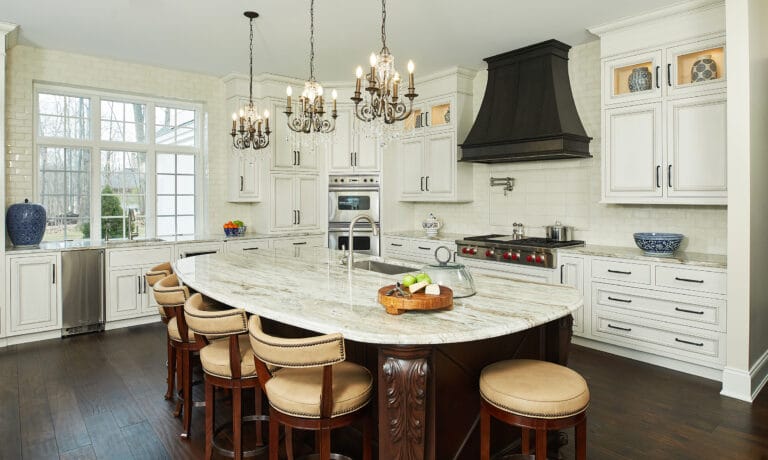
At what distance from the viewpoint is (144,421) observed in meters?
3.00

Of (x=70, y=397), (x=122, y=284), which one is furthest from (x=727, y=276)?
(x=122, y=284)

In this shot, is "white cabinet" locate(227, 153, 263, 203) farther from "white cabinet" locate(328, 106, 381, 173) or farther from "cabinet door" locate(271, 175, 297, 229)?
"white cabinet" locate(328, 106, 381, 173)

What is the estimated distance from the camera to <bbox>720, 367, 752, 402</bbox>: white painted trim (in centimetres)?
333

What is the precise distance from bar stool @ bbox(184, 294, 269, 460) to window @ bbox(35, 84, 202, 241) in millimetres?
3852

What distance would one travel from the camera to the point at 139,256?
17.1 ft

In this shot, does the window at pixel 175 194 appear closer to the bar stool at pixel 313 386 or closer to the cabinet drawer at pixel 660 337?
the bar stool at pixel 313 386

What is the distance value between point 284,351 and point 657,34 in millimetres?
4114

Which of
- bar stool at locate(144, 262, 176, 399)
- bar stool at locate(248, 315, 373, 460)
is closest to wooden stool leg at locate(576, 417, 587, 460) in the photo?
bar stool at locate(248, 315, 373, 460)

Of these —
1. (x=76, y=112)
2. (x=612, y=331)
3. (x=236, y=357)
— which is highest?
(x=76, y=112)

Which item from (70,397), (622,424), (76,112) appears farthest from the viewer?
(76,112)

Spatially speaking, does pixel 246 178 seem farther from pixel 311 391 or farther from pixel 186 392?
pixel 311 391

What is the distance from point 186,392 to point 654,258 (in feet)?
11.9

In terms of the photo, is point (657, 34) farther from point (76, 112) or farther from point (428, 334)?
point (76, 112)

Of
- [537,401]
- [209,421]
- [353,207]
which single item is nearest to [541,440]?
[537,401]
